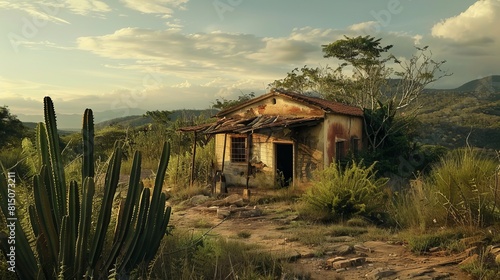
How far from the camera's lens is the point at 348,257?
6.98 m

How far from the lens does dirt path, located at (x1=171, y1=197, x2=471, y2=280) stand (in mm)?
5994

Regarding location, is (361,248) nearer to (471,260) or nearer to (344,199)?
(471,260)

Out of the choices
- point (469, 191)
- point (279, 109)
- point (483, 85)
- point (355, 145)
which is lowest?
point (469, 191)

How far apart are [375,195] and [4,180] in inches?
360

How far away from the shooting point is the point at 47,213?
3939mm

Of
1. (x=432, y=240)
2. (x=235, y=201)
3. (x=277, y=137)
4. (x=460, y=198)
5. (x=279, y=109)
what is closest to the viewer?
(x=432, y=240)

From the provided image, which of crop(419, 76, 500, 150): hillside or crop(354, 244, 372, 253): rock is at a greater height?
crop(419, 76, 500, 150): hillside

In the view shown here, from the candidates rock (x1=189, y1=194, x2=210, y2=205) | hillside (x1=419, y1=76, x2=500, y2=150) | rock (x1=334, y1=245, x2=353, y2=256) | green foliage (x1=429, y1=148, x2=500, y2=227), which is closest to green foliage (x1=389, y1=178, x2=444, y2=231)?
green foliage (x1=429, y1=148, x2=500, y2=227)

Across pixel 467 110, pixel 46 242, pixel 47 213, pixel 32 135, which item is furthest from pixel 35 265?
pixel 467 110

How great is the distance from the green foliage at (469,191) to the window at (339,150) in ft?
24.4

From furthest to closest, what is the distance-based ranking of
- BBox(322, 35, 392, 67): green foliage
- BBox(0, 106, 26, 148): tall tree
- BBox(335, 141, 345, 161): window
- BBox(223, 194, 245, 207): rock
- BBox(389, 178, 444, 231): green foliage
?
1. BBox(322, 35, 392, 67): green foliage
2. BBox(0, 106, 26, 148): tall tree
3. BBox(335, 141, 345, 161): window
4. BBox(223, 194, 245, 207): rock
5. BBox(389, 178, 444, 231): green foliage

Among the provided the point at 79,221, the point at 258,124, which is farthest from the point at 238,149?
the point at 79,221

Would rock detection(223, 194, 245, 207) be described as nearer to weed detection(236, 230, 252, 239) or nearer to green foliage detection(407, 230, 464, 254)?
weed detection(236, 230, 252, 239)

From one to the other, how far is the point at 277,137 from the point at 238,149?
1.80 meters
